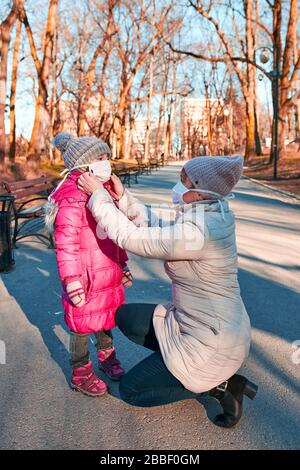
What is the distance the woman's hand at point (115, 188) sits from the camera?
3.04 m

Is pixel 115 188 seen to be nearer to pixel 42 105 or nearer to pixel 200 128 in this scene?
pixel 42 105

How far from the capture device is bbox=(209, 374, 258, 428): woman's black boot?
2586 mm

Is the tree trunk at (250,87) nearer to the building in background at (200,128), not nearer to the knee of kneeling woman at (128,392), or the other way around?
the building in background at (200,128)

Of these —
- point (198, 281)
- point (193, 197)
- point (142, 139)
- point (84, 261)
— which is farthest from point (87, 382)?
point (142, 139)

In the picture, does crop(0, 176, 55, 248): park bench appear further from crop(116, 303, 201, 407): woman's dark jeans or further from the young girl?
crop(116, 303, 201, 407): woman's dark jeans

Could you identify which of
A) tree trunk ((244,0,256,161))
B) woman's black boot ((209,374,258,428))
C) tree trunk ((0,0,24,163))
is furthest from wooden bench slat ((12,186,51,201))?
tree trunk ((244,0,256,161))

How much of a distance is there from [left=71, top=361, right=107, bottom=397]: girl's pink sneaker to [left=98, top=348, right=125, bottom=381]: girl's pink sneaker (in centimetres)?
18

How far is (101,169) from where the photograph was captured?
109 inches

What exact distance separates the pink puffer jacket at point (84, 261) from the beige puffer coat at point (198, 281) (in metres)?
0.23

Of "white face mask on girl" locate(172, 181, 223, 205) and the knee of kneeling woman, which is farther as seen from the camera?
the knee of kneeling woman

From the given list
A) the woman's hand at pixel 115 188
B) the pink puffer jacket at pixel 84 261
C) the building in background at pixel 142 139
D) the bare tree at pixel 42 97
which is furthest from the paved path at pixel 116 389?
the building in background at pixel 142 139

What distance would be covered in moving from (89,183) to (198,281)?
0.82 metres

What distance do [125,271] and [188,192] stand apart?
85 centimetres

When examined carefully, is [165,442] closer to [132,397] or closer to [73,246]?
[132,397]
